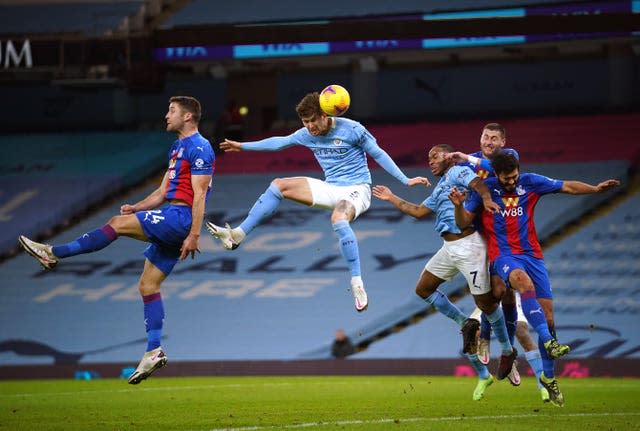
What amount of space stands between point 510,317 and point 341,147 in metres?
3.01

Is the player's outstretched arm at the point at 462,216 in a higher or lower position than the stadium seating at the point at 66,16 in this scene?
lower

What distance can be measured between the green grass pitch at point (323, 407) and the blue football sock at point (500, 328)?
0.66 m

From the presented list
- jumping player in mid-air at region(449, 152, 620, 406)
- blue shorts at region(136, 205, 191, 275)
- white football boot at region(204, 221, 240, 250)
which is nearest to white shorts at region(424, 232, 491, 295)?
jumping player in mid-air at region(449, 152, 620, 406)

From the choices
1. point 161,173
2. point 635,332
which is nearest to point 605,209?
point 635,332

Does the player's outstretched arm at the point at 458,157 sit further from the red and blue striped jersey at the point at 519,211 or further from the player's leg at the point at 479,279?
the player's leg at the point at 479,279

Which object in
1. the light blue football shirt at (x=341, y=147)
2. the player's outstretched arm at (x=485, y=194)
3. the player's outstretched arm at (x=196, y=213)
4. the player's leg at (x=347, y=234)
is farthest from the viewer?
the light blue football shirt at (x=341, y=147)

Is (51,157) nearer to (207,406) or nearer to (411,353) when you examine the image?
(411,353)

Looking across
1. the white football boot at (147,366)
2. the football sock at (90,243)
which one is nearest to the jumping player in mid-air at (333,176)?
the football sock at (90,243)

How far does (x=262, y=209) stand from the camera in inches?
496

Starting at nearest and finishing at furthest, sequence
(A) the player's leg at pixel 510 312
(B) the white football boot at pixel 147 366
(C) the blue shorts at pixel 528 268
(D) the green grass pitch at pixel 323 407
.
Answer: (D) the green grass pitch at pixel 323 407, (B) the white football boot at pixel 147 366, (C) the blue shorts at pixel 528 268, (A) the player's leg at pixel 510 312

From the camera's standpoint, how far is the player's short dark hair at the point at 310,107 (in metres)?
12.4

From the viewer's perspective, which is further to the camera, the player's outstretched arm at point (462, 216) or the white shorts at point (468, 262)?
the white shorts at point (468, 262)

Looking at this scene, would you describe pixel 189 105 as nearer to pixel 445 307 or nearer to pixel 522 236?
pixel 522 236

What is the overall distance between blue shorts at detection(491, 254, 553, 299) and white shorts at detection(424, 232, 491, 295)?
2.36 ft
